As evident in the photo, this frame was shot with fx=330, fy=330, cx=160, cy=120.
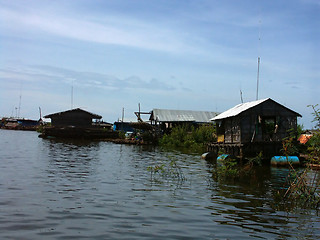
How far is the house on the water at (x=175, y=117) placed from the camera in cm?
4650

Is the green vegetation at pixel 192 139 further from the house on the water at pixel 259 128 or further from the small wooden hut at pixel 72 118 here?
the small wooden hut at pixel 72 118

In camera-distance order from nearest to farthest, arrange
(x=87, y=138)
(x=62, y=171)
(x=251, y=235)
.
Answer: (x=251, y=235)
(x=62, y=171)
(x=87, y=138)

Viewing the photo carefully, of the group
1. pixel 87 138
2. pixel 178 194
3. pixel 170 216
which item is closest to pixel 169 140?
pixel 87 138

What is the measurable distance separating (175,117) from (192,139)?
10572 mm

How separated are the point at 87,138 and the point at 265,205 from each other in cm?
3757

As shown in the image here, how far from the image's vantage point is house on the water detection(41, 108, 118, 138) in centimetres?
4483

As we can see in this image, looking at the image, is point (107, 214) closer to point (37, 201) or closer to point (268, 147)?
point (37, 201)

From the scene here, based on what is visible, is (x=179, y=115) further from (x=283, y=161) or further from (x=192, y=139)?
(x=283, y=161)

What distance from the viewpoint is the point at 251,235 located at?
23.5ft

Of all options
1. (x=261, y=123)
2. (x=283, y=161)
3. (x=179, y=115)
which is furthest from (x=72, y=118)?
(x=283, y=161)

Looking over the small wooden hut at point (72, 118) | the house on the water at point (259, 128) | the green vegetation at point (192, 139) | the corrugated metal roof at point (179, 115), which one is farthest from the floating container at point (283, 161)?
the small wooden hut at point (72, 118)

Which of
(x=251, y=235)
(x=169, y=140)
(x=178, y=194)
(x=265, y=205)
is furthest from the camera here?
(x=169, y=140)

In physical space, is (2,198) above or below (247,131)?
below

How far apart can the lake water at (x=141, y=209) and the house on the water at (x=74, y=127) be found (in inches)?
1215
